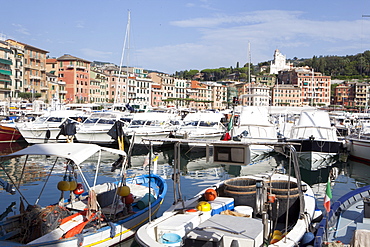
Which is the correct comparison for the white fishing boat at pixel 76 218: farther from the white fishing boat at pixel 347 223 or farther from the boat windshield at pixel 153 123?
the boat windshield at pixel 153 123

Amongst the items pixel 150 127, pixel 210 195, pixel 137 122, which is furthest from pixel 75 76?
pixel 210 195

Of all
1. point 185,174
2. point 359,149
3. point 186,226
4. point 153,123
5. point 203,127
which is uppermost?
point 153,123

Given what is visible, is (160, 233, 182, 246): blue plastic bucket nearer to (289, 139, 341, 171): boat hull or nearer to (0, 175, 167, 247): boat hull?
(0, 175, 167, 247): boat hull

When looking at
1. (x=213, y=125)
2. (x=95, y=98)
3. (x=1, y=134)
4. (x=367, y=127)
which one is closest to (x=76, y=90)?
(x=95, y=98)

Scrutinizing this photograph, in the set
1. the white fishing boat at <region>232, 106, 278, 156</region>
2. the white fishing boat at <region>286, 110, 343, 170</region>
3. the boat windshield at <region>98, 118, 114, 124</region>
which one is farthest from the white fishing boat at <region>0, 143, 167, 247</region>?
the boat windshield at <region>98, 118, 114, 124</region>

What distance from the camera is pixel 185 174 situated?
2356 cm

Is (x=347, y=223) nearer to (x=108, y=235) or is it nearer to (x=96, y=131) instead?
(x=108, y=235)

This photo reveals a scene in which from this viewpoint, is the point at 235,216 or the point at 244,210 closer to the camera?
the point at 235,216

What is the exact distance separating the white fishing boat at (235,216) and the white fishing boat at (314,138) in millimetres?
14176

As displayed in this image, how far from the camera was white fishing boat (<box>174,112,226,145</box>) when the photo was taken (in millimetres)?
32338

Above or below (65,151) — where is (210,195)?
below

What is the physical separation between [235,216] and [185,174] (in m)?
14.6

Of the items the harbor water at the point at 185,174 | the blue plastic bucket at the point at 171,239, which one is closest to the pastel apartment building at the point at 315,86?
the harbor water at the point at 185,174

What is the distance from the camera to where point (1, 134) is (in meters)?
36.1
